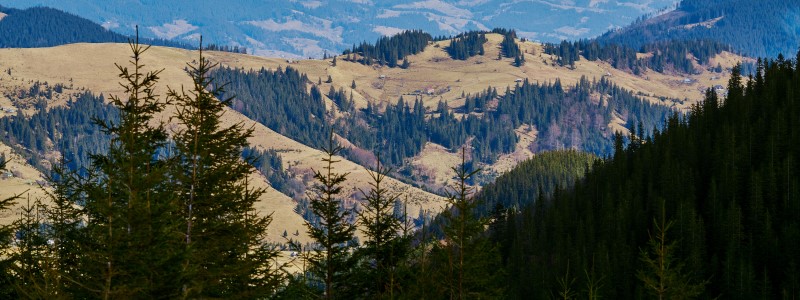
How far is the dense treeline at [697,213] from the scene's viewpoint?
11631 cm

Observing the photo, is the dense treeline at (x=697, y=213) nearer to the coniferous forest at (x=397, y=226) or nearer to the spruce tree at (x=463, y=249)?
the coniferous forest at (x=397, y=226)

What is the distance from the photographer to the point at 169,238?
2714cm

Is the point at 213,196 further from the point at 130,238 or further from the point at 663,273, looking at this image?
the point at 663,273

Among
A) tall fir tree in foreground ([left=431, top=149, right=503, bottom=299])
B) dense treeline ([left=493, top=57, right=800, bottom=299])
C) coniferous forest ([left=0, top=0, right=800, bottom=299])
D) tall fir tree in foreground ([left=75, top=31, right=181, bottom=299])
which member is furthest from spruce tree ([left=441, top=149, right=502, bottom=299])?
dense treeline ([left=493, top=57, right=800, bottom=299])

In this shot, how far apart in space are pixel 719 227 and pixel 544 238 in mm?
38700

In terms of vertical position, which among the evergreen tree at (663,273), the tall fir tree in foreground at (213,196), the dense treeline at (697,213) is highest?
the tall fir tree in foreground at (213,196)

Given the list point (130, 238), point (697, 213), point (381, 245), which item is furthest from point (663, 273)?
point (697, 213)

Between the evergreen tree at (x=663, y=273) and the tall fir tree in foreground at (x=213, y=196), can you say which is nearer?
the tall fir tree in foreground at (x=213, y=196)

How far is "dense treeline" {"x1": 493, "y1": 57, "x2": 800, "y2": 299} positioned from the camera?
116312 mm

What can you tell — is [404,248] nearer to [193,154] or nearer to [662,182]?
[193,154]

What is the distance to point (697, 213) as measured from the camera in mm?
135875

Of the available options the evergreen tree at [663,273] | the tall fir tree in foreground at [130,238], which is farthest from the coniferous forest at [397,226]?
the evergreen tree at [663,273]

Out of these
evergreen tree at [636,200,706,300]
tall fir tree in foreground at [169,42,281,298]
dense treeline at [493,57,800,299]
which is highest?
tall fir tree in foreground at [169,42,281,298]

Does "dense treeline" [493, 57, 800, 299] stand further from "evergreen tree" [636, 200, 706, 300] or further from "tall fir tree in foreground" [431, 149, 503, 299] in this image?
"tall fir tree in foreground" [431, 149, 503, 299]
